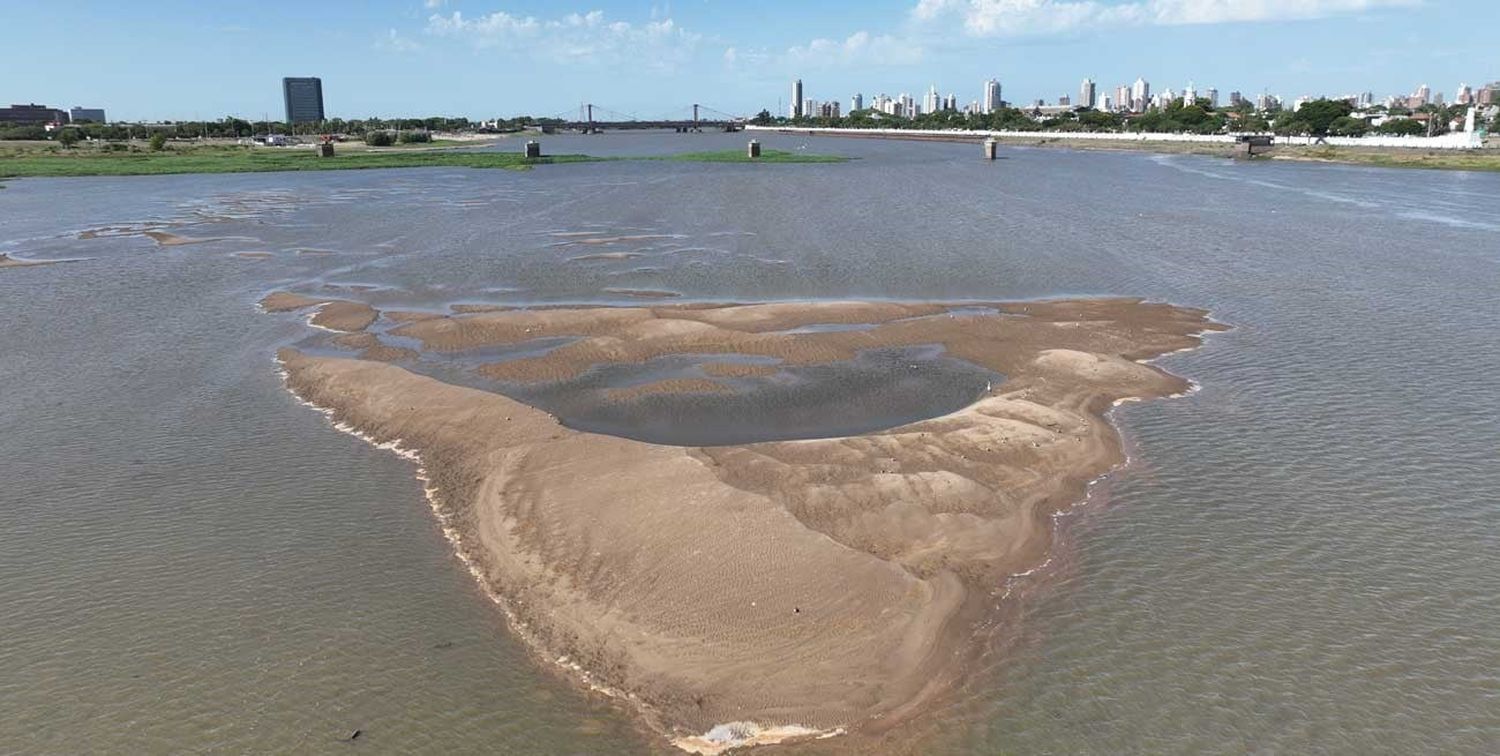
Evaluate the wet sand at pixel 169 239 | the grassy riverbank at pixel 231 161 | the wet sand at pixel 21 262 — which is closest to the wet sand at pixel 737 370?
the wet sand at pixel 21 262

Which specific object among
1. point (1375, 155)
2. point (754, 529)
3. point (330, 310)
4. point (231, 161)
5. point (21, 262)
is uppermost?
point (231, 161)

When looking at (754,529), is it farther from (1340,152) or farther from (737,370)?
(1340,152)

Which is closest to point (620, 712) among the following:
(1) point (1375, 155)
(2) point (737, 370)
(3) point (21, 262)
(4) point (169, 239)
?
(2) point (737, 370)

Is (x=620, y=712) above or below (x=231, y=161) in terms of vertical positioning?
below

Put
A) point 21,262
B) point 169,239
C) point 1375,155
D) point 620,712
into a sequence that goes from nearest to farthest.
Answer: point 620,712 < point 21,262 < point 169,239 < point 1375,155

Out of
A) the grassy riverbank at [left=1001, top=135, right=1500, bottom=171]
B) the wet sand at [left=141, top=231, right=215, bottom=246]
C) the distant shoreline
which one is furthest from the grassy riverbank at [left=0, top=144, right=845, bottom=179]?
the distant shoreline

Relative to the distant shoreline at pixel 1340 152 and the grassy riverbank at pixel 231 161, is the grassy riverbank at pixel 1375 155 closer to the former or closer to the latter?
the distant shoreline at pixel 1340 152

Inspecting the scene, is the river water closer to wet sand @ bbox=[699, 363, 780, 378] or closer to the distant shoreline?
wet sand @ bbox=[699, 363, 780, 378]
